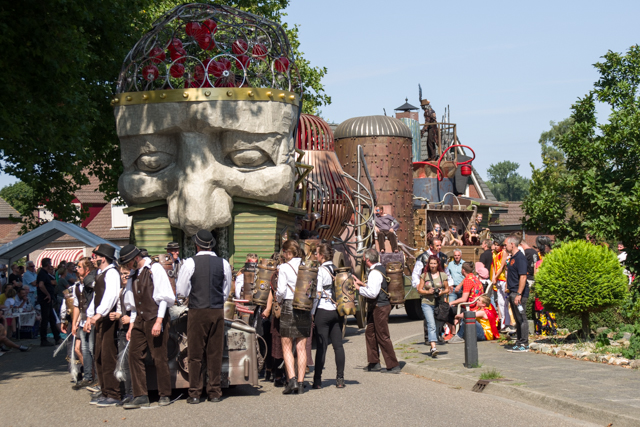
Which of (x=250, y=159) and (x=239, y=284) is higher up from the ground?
(x=250, y=159)

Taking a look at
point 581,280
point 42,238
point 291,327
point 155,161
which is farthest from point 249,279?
point 42,238

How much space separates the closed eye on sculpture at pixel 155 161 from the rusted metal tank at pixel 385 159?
829cm

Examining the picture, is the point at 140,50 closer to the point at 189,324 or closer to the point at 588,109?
the point at 189,324

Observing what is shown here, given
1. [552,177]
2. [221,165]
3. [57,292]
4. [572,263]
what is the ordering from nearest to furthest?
[572,263] → [221,165] → [552,177] → [57,292]

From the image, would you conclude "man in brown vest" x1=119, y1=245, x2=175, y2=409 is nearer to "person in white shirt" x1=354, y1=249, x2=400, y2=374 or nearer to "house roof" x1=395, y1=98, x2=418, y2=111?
"person in white shirt" x1=354, y1=249, x2=400, y2=374

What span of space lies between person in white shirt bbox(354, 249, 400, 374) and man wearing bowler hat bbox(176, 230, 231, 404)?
2305mm

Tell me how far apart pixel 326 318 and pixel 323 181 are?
281 inches

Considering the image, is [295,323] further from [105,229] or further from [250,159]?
[105,229]

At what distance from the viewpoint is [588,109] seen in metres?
14.6

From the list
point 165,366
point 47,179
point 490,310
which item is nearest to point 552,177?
point 490,310

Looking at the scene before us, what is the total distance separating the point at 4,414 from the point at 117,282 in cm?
191

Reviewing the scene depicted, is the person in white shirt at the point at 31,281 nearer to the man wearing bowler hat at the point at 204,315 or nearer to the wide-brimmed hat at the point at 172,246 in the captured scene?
the wide-brimmed hat at the point at 172,246

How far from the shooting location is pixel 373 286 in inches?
433

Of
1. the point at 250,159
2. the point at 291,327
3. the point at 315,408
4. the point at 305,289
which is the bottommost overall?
the point at 315,408
